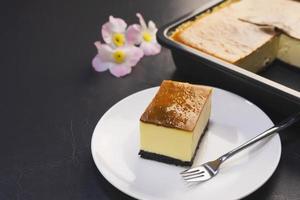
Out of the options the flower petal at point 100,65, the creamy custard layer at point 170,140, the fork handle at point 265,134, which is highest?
the flower petal at point 100,65

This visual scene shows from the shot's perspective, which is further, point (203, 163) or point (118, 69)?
point (118, 69)

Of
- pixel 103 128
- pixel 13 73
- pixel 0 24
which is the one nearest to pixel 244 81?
pixel 103 128

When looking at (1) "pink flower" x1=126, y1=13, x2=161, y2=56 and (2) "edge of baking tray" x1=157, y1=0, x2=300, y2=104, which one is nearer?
(2) "edge of baking tray" x1=157, y1=0, x2=300, y2=104

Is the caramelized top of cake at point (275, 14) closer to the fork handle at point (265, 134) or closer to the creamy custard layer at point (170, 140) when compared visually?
the fork handle at point (265, 134)

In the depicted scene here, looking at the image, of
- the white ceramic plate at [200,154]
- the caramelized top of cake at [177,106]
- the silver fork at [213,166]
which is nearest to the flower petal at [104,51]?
the white ceramic plate at [200,154]

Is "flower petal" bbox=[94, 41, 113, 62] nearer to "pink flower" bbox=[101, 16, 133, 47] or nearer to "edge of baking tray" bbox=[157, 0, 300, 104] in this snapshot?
"pink flower" bbox=[101, 16, 133, 47]

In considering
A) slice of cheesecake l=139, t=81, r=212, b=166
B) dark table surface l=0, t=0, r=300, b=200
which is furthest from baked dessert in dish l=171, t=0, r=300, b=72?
slice of cheesecake l=139, t=81, r=212, b=166

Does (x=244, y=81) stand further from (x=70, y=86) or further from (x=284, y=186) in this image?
(x=70, y=86)
